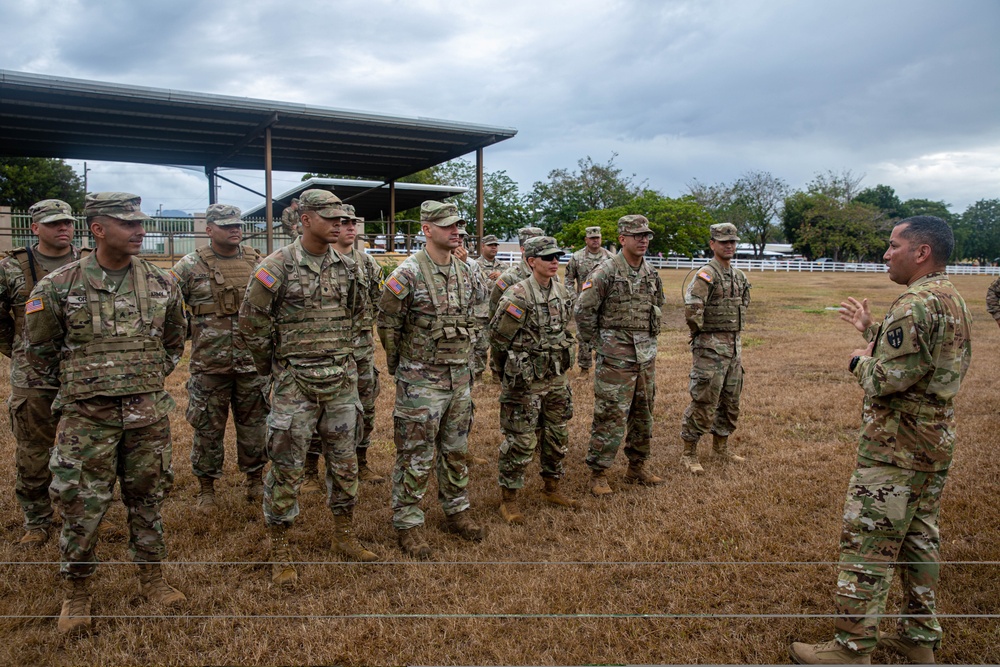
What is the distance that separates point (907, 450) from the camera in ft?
10.7

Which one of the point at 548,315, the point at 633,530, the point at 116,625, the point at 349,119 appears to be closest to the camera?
the point at 116,625

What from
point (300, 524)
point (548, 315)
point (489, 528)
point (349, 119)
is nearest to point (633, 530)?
point (489, 528)

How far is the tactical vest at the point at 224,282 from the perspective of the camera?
5422 mm

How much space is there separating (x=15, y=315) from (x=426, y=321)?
2.97 m

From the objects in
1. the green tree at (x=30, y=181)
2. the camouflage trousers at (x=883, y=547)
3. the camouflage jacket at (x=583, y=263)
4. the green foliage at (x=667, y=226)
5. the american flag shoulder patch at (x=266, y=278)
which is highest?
the green tree at (x=30, y=181)

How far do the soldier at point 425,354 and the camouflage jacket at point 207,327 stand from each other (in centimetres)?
138

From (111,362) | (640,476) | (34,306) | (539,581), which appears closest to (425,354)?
(539,581)

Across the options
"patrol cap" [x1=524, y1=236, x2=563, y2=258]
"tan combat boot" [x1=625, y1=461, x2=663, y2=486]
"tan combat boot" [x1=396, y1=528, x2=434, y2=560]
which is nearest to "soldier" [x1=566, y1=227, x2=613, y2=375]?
"tan combat boot" [x1=625, y1=461, x2=663, y2=486]

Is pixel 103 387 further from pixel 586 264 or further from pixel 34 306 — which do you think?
pixel 586 264

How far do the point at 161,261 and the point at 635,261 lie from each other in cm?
1518

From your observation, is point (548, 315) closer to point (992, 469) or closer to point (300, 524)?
point (300, 524)

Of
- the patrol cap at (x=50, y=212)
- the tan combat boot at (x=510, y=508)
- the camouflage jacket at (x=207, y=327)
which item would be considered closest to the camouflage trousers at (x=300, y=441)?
the camouflage jacket at (x=207, y=327)

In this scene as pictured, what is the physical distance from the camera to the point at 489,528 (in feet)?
17.2

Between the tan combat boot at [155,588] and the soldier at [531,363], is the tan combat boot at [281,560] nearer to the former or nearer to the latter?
the tan combat boot at [155,588]
